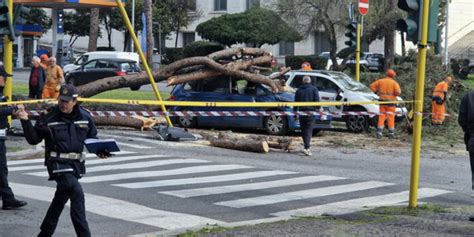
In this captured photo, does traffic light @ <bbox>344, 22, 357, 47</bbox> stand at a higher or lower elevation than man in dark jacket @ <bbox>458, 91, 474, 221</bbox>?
higher

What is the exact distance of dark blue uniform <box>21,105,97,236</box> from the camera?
856 centimetres

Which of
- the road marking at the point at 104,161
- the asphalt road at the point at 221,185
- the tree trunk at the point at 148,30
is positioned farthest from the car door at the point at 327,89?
the tree trunk at the point at 148,30

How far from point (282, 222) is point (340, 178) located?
16.0 ft

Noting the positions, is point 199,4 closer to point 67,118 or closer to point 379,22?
point 379,22

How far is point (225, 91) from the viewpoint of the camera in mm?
22766

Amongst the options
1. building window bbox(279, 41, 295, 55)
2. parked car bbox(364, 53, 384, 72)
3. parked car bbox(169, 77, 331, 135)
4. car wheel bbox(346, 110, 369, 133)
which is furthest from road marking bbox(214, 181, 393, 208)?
building window bbox(279, 41, 295, 55)

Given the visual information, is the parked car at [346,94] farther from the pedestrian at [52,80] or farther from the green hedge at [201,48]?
the green hedge at [201,48]

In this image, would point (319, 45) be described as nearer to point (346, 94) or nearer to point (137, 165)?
point (346, 94)

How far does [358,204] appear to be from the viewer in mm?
12320

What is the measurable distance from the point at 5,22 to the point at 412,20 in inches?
343

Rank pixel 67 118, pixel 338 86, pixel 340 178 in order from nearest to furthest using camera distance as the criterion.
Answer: pixel 67 118, pixel 340 178, pixel 338 86

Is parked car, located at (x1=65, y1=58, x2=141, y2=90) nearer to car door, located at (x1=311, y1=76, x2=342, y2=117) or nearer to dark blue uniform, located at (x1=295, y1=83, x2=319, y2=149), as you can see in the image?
car door, located at (x1=311, y1=76, x2=342, y2=117)

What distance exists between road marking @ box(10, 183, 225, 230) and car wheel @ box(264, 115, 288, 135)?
10035 mm

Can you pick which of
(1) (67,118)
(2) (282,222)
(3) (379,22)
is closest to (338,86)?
(2) (282,222)
